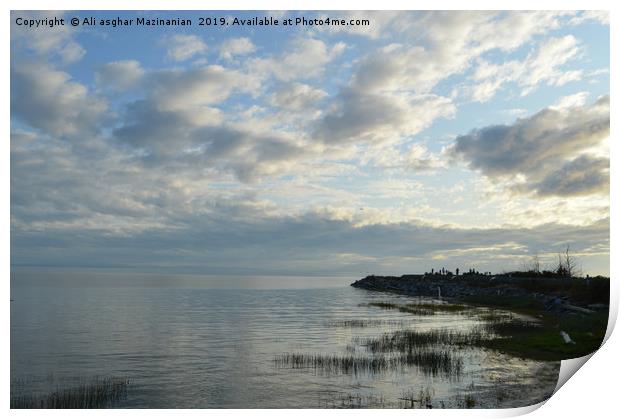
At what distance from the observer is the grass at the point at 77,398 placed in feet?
67.8

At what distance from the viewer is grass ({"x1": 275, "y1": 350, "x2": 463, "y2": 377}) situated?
25.8 m

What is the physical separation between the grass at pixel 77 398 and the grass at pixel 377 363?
349 inches

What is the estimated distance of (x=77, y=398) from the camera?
69.4ft

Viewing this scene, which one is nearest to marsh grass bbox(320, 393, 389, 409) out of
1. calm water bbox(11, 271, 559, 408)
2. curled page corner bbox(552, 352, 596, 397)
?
calm water bbox(11, 271, 559, 408)

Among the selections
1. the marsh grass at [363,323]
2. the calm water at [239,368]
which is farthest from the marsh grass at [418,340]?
the marsh grass at [363,323]

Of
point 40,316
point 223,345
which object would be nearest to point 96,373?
point 223,345

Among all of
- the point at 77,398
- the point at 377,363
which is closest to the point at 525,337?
the point at 377,363

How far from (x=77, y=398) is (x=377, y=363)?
14.5 meters

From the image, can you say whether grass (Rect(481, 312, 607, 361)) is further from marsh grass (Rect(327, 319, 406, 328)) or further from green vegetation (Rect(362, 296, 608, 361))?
marsh grass (Rect(327, 319, 406, 328))

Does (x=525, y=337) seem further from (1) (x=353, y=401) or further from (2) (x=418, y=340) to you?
(1) (x=353, y=401)

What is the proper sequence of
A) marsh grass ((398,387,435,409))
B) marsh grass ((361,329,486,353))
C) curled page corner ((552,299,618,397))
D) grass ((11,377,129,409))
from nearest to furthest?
marsh grass ((398,387,435,409)) < grass ((11,377,129,409)) < curled page corner ((552,299,618,397)) < marsh grass ((361,329,486,353))

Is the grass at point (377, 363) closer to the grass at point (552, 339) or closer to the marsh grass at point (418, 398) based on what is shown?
the marsh grass at point (418, 398)

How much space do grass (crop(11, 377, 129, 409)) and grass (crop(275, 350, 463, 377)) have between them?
29.0ft

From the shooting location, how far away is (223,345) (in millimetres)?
36000
